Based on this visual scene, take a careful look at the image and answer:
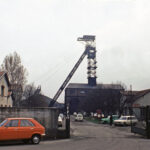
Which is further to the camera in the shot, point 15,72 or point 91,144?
point 15,72

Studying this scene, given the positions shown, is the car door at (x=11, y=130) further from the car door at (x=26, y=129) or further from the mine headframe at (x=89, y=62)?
the mine headframe at (x=89, y=62)

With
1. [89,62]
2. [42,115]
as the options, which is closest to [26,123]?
[42,115]

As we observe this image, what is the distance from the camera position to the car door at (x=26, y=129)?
14.6 meters

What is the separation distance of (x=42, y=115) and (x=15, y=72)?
27.3 meters

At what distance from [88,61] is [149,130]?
191 ft

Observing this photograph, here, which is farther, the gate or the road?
the gate

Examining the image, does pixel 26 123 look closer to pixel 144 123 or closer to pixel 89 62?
pixel 144 123

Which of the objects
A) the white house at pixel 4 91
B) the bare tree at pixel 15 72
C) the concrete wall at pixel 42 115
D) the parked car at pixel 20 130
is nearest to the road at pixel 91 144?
the parked car at pixel 20 130

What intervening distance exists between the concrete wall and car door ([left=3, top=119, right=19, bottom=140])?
3445 mm

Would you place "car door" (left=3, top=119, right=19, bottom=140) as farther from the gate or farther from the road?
the gate

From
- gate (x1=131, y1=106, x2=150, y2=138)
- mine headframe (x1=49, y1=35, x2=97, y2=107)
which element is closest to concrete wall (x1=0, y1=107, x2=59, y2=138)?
gate (x1=131, y1=106, x2=150, y2=138)

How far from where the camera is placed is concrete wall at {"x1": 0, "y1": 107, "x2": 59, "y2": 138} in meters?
18.0

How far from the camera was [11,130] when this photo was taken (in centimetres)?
1434

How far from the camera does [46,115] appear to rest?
1856cm
